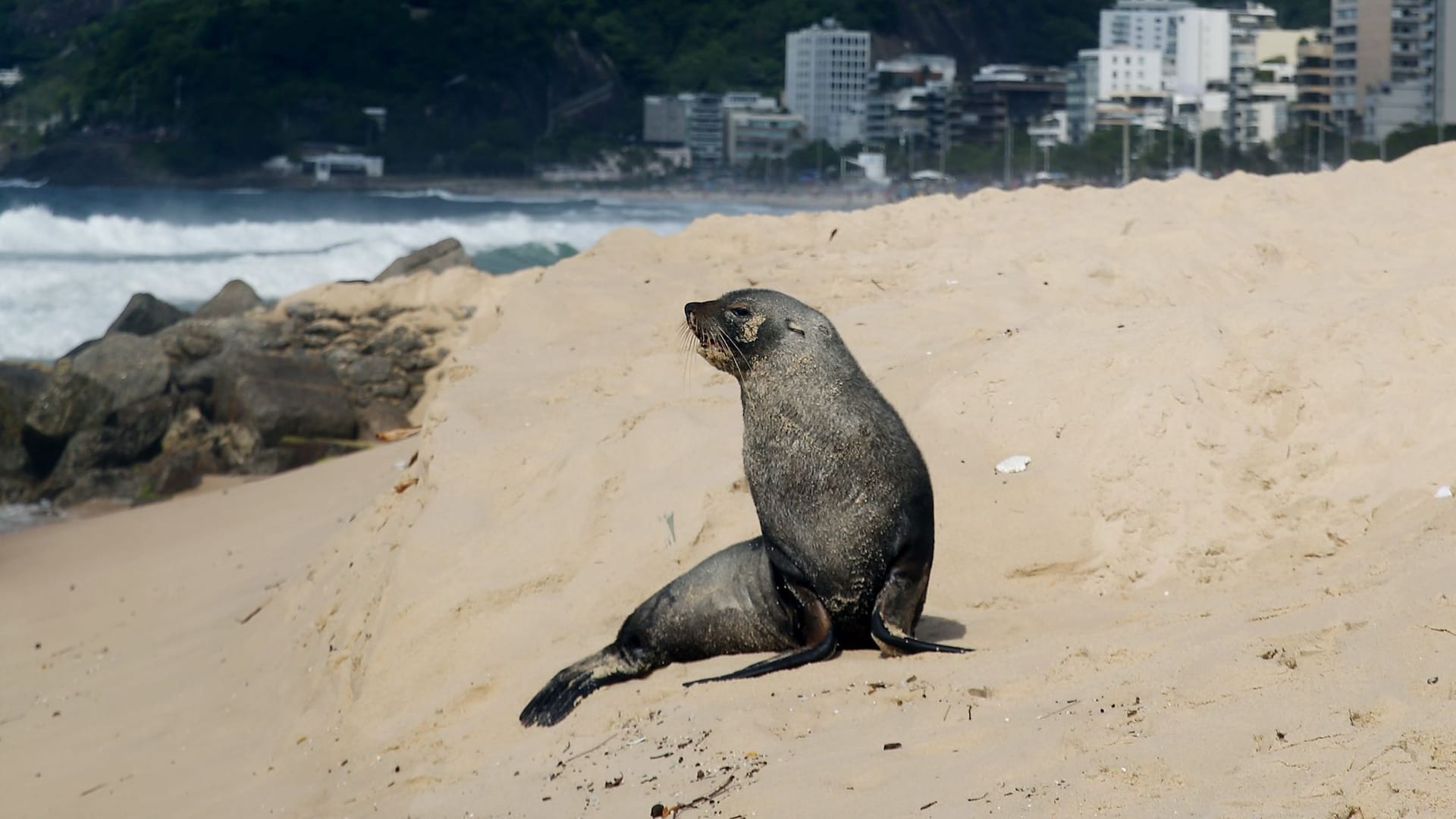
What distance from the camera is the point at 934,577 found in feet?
16.6

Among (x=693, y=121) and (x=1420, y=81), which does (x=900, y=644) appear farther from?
(x=693, y=121)

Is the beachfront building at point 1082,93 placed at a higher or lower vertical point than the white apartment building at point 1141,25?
lower

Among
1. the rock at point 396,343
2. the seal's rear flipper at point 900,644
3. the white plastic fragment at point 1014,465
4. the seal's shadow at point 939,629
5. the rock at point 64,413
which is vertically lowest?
the rock at point 64,413

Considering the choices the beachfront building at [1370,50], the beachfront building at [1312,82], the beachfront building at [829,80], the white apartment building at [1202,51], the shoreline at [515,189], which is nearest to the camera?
the beachfront building at [1370,50]

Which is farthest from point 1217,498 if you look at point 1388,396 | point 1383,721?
point 1383,721

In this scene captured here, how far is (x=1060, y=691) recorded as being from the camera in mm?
3549

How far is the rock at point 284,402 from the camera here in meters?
11.0

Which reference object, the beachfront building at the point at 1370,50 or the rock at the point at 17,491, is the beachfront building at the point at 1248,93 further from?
the rock at the point at 17,491

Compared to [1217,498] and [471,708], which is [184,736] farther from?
[1217,498]

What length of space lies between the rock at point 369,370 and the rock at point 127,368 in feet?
4.06

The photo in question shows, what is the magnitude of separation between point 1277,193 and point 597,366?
4.39 meters

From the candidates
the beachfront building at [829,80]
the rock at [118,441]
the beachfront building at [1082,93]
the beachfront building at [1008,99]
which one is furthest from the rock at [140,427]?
the beachfront building at [829,80]

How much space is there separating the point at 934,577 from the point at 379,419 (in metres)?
7.06

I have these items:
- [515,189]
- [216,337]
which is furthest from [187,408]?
[515,189]
